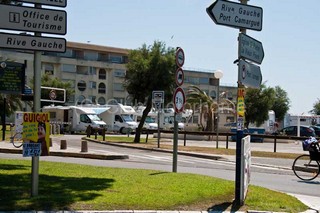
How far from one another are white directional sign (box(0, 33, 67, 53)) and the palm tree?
133ft

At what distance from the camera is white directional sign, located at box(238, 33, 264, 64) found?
8.99 metres

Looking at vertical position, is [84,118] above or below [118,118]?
below

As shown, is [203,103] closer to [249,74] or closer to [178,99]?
[178,99]

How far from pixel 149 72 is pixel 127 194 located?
24.8 meters

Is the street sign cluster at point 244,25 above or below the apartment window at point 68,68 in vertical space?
below

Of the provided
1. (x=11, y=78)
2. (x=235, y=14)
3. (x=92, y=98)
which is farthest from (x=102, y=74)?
(x=235, y=14)

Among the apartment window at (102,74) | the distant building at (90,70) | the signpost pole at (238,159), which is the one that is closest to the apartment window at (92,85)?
the distant building at (90,70)

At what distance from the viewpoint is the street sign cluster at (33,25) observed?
8.38m

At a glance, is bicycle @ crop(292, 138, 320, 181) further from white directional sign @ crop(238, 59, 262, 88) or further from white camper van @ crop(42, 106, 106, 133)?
white camper van @ crop(42, 106, 106, 133)

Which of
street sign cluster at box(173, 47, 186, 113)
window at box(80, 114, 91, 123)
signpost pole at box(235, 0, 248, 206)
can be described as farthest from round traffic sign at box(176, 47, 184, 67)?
window at box(80, 114, 91, 123)

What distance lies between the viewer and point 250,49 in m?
9.34

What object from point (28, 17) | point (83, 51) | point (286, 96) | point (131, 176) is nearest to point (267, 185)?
point (131, 176)

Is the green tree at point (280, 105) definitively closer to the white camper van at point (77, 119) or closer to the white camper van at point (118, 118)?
the white camper van at point (118, 118)

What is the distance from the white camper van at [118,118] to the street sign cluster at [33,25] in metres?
43.2
